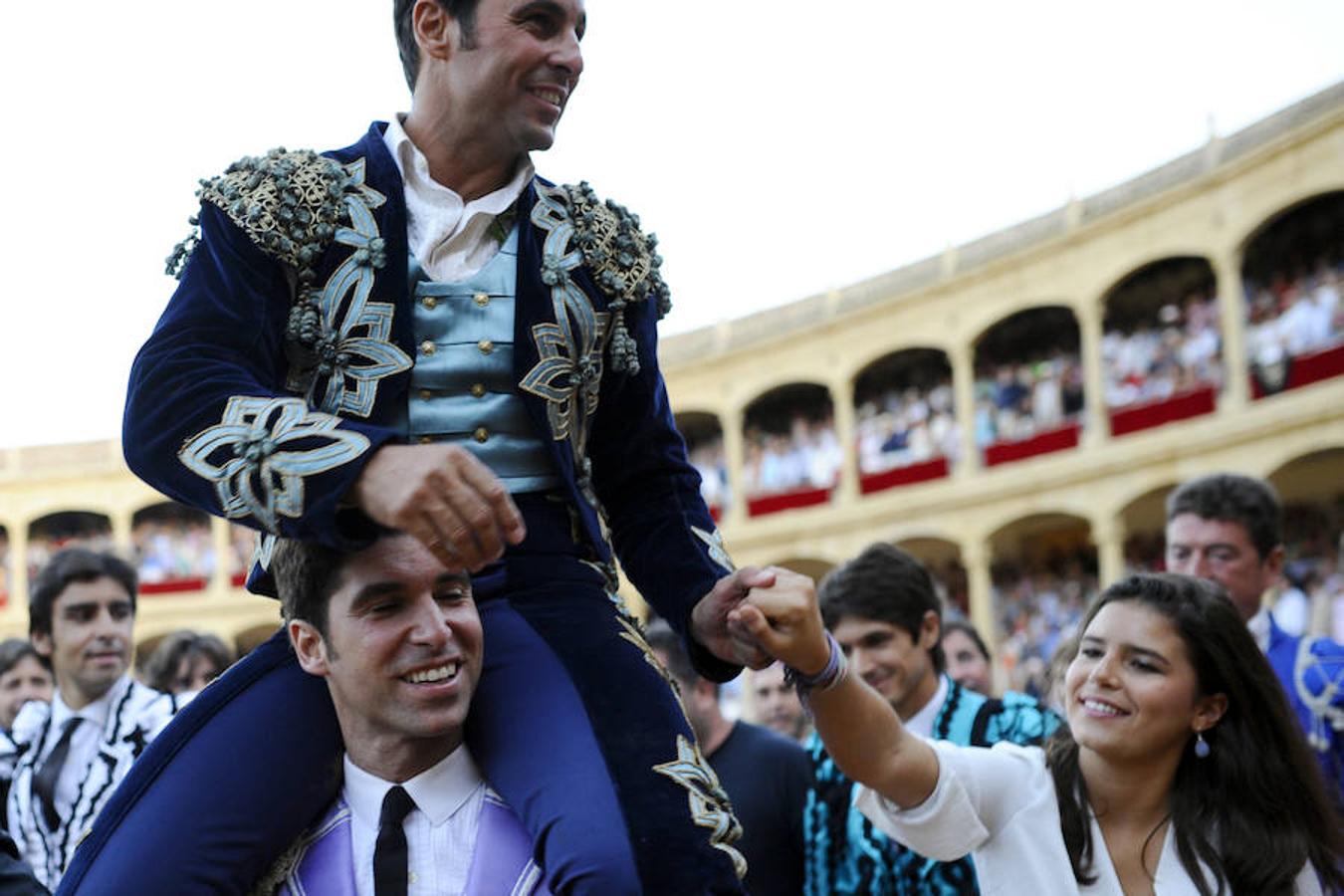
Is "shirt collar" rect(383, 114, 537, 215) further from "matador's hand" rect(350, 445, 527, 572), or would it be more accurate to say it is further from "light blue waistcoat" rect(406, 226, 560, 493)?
"matador's hand" rect(350, 445, 527, 572)

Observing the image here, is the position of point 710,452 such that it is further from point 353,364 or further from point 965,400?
point 353,364

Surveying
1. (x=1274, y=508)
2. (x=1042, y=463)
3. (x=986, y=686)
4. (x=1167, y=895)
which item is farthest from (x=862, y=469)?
(x=1167, y=895)

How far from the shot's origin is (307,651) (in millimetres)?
2127

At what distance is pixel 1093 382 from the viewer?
2100 cm

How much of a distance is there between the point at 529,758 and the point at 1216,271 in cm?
1884

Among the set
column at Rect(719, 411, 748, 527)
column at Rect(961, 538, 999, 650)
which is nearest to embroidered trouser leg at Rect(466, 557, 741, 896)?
column at Rect(961, 538, 999, 650)

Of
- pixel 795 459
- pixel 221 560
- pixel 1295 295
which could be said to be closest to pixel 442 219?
pixel 1295 295

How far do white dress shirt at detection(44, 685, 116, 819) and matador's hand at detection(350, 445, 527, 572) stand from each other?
2916 mm

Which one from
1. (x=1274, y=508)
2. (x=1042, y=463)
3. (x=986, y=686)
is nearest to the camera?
(x=1274, y=508)

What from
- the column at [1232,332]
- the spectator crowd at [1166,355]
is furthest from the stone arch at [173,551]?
the column at [1232,332]

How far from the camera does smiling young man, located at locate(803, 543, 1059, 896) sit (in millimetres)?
4145

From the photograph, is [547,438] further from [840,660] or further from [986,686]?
[986,686]

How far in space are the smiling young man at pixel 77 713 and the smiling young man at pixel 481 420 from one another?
229cm

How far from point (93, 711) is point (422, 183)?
2786 millimetres
